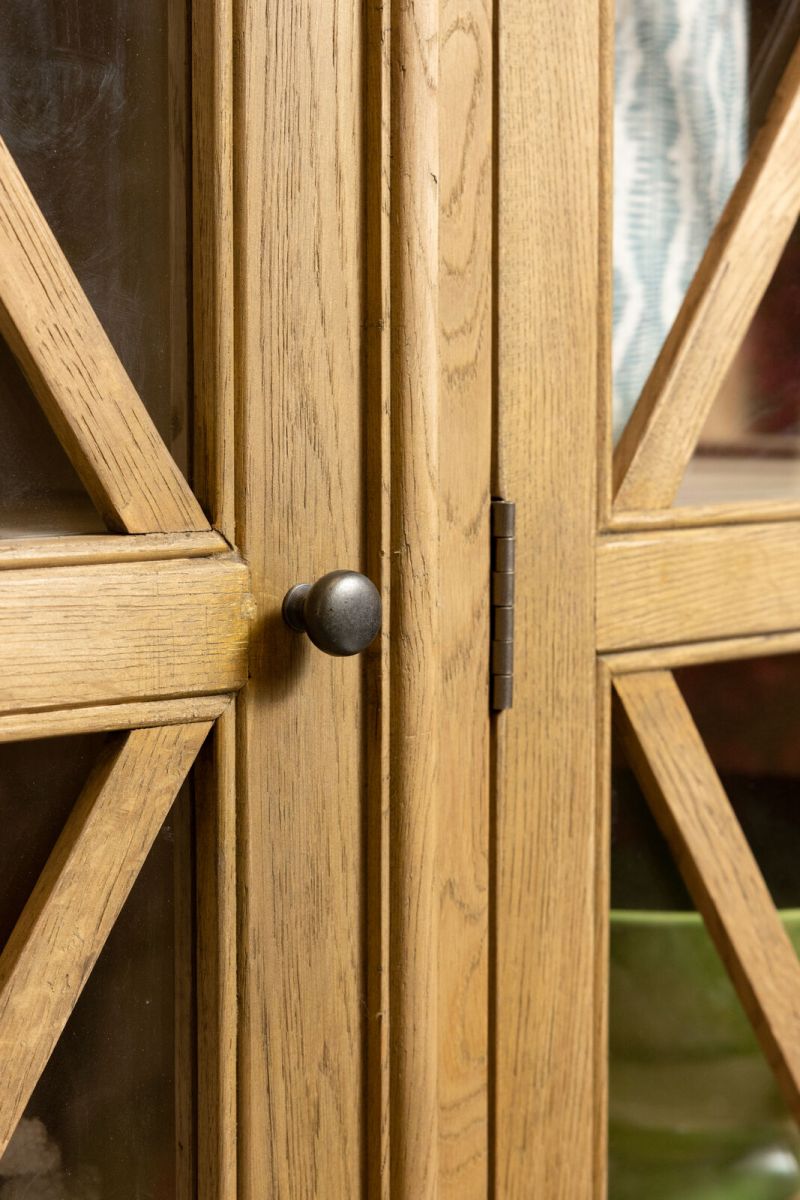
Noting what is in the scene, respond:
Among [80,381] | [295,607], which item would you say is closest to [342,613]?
[295,607]

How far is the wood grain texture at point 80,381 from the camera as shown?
47 cm

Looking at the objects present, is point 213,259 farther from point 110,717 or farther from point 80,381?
point 110,717

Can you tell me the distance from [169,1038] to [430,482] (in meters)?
0.26

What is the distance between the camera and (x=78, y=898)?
488 mm

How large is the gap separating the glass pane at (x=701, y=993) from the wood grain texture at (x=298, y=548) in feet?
0.58

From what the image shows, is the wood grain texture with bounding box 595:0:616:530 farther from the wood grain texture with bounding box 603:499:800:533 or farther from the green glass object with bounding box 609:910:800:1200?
the green glass object with bounding box 609:910:800:1200

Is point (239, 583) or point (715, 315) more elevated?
point (715, 315)

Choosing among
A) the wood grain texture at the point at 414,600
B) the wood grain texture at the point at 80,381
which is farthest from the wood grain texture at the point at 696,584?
the wood grain texture at the point at 80,381

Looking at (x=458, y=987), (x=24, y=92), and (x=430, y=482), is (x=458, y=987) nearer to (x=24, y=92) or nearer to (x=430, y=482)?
(x=430, y=482)

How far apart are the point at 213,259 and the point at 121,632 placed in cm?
15

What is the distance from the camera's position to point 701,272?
655 millimetres

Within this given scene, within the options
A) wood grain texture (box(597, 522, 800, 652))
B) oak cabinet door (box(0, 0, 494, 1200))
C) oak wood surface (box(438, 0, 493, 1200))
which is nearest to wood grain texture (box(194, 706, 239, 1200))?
oak cabinet door (box(0, 0, 494, 1200))

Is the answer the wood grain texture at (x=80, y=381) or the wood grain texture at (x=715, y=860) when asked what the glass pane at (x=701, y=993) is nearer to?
the wood grain texture at (x=715, y=860)

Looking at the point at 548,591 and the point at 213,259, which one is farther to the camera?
the point at 548,591
